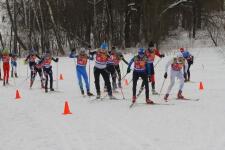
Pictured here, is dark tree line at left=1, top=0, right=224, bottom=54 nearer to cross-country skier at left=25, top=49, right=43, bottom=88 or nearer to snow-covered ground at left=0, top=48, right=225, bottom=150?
cross-country skier at left=25, top=49, right=43, bottom=88

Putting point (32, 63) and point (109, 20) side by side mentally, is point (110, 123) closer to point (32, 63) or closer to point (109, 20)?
point (32, 63)

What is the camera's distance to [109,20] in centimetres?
4422

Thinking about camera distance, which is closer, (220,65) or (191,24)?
(220,65)

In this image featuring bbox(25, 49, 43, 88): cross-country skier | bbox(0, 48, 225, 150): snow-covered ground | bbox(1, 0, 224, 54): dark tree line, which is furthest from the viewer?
bbox(1, 0, 224, 54): dark tree line

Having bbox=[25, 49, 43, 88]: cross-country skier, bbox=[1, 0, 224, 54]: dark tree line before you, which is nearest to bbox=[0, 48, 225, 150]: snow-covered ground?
bbox=[25, 49, 43, 88]: cross-country skier

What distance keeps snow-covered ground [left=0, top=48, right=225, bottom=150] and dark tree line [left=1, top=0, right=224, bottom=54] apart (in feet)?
79.5

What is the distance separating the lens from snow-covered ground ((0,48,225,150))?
345 inches

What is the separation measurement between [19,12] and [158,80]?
95.9 ft

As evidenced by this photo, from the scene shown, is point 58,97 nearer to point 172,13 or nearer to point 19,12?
point 172,13

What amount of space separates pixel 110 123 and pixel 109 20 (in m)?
33.9

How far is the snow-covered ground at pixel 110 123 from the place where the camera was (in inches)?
345

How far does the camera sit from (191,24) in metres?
47.5

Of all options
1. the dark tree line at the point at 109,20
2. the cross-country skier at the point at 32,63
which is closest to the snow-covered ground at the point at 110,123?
the cross-country skier at the point at 32,63

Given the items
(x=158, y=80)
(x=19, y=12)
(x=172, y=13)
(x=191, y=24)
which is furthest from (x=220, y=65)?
(x=19, y=12)
